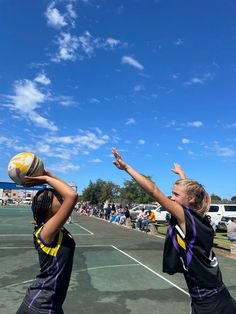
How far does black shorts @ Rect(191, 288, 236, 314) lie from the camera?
3004 millimetres

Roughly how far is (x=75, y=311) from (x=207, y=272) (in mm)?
4584

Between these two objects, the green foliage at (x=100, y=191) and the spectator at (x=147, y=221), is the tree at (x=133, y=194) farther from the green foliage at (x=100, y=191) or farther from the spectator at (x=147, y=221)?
the spectator at (x=147, y=221)

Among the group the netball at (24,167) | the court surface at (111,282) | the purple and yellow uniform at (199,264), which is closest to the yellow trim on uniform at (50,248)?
the netball at (24,167)

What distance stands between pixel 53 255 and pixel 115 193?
109230mm

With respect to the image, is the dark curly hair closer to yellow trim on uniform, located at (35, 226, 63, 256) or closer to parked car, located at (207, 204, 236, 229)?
yellow trim on uniform, located at (35, 226, 63, 256)

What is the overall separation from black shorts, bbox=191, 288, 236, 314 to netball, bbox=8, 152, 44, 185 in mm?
1753

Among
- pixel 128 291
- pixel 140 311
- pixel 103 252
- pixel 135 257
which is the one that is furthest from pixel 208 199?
pixel 103 252

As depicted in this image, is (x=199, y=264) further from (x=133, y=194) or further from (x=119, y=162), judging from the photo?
(x=133, y=194)

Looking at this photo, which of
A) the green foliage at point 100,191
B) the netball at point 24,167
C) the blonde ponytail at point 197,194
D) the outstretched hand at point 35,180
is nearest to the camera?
the blonde ponytail at point 197,194

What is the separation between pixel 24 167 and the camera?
148 inches

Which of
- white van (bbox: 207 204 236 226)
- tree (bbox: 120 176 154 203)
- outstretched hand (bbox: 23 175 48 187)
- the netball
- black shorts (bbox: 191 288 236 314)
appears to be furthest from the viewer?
tree (bbox: 120 176 154 203)

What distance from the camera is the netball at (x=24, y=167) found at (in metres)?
3.74

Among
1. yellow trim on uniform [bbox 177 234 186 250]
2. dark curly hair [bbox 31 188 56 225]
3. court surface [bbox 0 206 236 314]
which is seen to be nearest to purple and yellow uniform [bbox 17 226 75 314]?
dark curly hair [bbox 31 188 56 225]

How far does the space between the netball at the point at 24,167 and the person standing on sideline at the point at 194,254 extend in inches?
39.7
